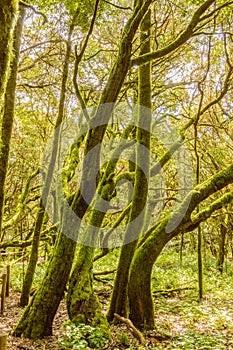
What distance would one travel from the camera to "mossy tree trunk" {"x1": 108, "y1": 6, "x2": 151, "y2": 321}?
24.3 ft

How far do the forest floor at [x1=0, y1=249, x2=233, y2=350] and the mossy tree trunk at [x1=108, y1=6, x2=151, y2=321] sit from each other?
60 centimetres

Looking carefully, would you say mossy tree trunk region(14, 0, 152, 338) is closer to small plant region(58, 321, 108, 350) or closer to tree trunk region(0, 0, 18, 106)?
small plant region(58, 321, 108, 350)

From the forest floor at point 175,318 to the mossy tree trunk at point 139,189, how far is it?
0.60m

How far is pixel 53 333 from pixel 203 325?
3420mm

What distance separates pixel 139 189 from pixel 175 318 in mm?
3538

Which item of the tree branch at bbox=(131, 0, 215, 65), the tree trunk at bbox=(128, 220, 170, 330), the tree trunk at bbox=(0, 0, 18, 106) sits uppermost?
the tree branch at bbox=(131, 0, 215, 65)

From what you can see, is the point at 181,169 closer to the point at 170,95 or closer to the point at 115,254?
the point at 170,95

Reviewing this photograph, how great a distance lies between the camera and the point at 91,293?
7.12 m

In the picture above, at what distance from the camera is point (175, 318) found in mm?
8516

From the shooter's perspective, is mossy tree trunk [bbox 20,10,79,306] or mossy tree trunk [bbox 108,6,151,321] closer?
mossy tree trunk [bbox 108,6,151,321]

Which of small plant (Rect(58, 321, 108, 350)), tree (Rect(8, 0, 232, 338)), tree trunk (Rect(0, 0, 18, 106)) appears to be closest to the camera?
tree trunk (Rect(0, 0, 18, 106))

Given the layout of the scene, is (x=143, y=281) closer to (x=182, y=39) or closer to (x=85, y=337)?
(x=85, y=337)

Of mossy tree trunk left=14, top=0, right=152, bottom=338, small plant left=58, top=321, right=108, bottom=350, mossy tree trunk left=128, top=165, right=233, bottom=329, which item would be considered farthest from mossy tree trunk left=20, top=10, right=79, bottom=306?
small plant left=58, top=321, right=108, bottom=350

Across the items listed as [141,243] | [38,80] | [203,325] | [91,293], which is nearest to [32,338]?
[91,293]
